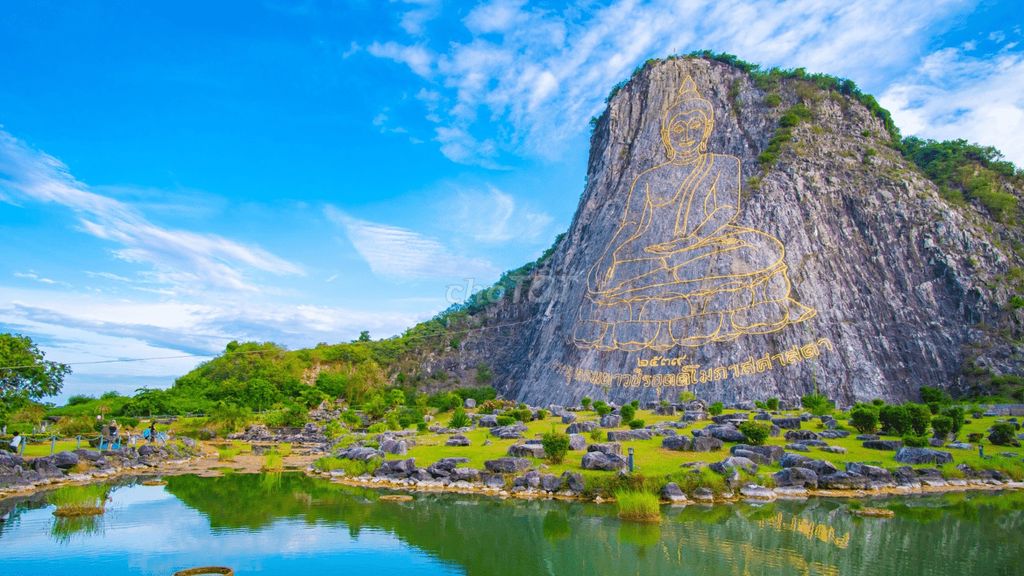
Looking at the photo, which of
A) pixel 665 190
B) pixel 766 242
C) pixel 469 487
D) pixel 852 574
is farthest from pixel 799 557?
pixel 665 190

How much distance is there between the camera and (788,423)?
2442 centimetres

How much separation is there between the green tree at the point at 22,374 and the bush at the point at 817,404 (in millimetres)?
31651

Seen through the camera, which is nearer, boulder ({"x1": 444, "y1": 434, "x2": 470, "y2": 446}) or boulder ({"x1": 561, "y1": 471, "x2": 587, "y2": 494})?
boulder ({"x1": 561, "y1": 471, "x2": 587, "y2": 494})

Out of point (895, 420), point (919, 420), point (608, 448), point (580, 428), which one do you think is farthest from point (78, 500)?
point (919, 420)

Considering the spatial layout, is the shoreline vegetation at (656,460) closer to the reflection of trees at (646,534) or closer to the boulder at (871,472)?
the boulder at (871,472)

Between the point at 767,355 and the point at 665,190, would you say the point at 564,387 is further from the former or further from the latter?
the point at 665,190

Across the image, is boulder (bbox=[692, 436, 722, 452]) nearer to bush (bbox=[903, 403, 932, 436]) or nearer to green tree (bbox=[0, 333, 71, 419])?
bush (bbox=[903, 403, 932, 436])

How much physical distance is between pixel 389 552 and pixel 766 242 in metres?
36.3

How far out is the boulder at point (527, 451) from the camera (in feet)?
65.4

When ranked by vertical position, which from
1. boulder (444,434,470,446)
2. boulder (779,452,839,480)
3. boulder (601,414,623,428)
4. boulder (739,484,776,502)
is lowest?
boulder (739,484,776,502)

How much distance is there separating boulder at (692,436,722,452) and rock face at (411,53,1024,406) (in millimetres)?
15718

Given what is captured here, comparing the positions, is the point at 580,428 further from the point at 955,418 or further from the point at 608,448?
the point at 955,418

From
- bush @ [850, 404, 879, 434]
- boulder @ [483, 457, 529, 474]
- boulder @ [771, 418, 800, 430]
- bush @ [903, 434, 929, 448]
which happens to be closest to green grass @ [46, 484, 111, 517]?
boulder @ [483, 457, 529, 474]

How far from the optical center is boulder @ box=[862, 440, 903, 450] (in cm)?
2091
